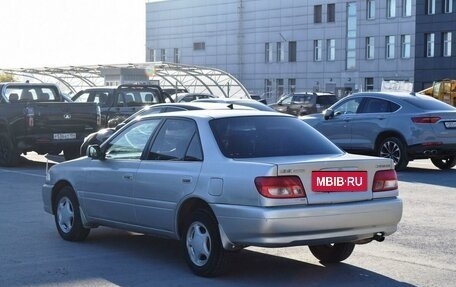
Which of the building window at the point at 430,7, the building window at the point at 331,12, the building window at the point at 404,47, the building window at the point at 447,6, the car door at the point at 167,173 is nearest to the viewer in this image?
the car door at the point at 167,173

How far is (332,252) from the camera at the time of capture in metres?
7.61

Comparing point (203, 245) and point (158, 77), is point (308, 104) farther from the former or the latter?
point (203, 245)

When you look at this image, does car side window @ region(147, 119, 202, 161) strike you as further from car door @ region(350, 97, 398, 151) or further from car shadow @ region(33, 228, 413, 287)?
car door @ region(350, 97, 398, 151)

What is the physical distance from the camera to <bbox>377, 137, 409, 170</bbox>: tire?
16453 millimetres

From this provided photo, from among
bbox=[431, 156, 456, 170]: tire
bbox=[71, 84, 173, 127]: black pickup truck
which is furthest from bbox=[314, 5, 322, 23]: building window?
bbox=[431, 156, 456, 170]: tire

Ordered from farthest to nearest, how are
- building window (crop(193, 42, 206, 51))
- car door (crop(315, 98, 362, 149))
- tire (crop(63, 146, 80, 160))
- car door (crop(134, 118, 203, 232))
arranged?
1. building window (crop(193, 42, 206, 51))
2. tire (crop(63, 146, 80, 160))
3. car door (crop(315, 98, 362, 149))
4. car door (crop(134, 118, 203, 232))

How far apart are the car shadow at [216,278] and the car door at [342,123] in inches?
380

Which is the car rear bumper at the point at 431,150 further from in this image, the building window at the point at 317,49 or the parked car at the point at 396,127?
the building window at the point at 317,49

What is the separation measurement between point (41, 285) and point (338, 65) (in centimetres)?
7520

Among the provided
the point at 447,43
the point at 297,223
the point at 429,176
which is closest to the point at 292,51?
the point at 447,43

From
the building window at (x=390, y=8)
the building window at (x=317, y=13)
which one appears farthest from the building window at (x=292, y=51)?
the building window at (x=390, y=8)

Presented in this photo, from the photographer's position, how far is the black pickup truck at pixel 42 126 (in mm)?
17312

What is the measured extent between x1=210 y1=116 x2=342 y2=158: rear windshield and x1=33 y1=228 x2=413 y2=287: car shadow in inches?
38.5

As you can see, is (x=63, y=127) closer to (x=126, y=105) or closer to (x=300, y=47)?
(x=126, y=105)
